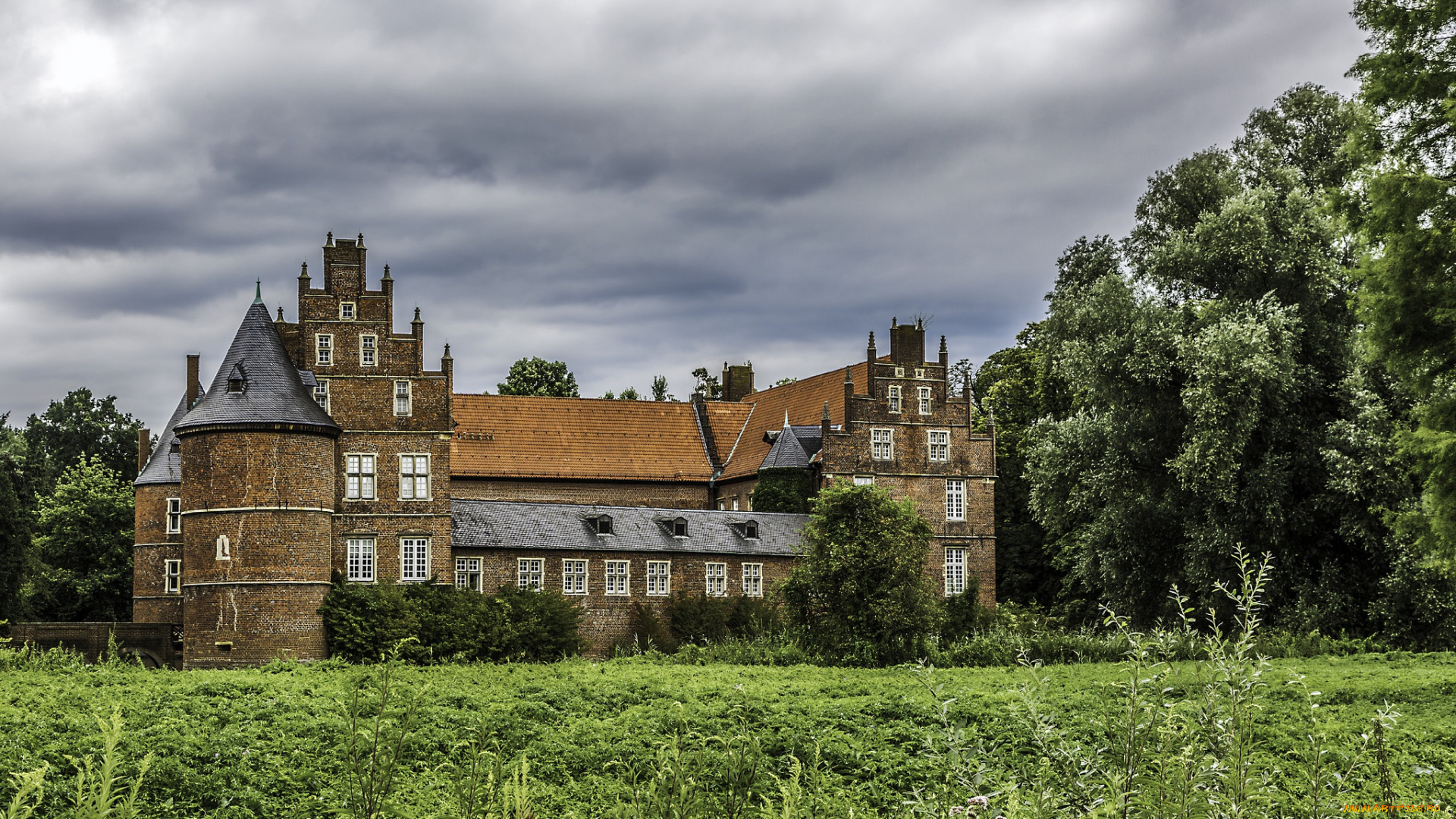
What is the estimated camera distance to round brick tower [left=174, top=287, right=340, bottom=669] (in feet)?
104

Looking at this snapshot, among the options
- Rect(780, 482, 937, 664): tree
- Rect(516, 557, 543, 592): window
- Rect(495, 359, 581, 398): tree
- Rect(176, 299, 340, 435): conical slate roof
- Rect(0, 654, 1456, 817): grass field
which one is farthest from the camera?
Rect(495, 359, 581, 398): tree

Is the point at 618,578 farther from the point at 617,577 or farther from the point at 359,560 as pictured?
the point at 359,560

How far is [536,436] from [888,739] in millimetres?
35375

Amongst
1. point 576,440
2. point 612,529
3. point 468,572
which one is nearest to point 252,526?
point 468,572

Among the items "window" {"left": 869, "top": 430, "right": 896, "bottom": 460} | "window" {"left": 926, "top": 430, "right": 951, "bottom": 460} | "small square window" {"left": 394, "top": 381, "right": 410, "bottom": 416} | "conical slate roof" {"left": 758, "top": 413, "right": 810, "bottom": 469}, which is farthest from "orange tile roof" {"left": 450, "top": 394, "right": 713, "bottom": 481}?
"small square window" {"left": 394, "top": 381, "right": 410, "bottom": 416}

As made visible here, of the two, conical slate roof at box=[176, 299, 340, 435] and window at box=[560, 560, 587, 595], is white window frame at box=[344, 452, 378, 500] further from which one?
window at box=[560, 560, 587, 595]

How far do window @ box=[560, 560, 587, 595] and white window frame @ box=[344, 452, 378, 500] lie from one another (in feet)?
19.8

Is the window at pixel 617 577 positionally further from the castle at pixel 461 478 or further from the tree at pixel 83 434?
the tree at pixel 83 434

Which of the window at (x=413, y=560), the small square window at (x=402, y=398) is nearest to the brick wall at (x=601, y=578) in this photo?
the window at (x=413, y=560)

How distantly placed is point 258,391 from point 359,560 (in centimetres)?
518

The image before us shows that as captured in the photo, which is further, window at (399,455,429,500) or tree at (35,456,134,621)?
tree at (35,456,134,621)

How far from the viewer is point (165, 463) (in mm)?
42031

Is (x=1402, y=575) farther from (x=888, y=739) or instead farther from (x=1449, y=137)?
(x=888, y=739)

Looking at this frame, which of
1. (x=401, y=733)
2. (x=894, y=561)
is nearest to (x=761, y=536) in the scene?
(x=894, y=561)
